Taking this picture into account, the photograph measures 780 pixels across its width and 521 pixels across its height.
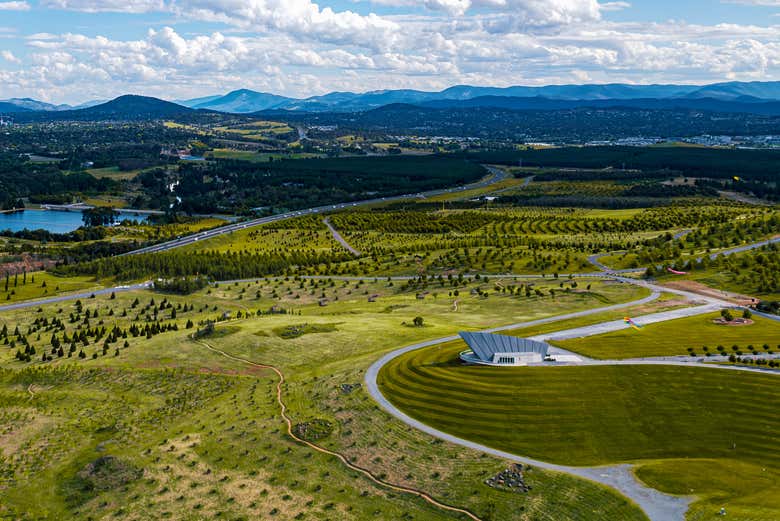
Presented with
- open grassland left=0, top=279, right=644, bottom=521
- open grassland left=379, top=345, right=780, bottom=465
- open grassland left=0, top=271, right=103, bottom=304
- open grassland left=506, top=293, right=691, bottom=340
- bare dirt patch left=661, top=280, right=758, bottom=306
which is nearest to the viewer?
open grassland left=0, top=279, right=644, bottom=521

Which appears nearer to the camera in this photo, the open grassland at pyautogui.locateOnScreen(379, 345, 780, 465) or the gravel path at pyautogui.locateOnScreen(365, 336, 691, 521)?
the gravel path at pyautogui.locateOnScreen(365, 336, 691, 521)

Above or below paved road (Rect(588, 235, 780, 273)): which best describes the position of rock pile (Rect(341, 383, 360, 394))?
below

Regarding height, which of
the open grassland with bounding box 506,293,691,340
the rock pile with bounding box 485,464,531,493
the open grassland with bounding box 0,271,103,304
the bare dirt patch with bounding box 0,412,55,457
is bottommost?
the open grassland with bounding box 0,271,103,304

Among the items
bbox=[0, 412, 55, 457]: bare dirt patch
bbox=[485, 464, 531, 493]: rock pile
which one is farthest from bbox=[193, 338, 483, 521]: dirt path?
bbox=[0, 412, 55, 457]: bare dirt patch

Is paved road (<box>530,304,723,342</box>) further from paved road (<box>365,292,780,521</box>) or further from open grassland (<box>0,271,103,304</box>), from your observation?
open grassland (<box>0,271,103,304</box>)

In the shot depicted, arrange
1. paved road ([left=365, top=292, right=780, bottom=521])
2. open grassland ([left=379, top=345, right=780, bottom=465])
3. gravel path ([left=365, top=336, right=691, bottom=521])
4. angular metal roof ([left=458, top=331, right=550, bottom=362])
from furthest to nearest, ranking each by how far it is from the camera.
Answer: angular metal roof ([left=458, top=331, right=550, bottom=362])
open grassland ([left=379, top=345, right=780, bottom=465])
paved road ([left=365, top=292, right=780, bottom=521])
gravel path ([left=365, top=336, right=691, bottom=521])

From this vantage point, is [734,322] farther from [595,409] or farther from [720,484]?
[720,484]

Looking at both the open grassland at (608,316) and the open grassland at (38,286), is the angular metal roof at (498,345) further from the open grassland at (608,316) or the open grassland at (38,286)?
the open grassland at (38,286)
